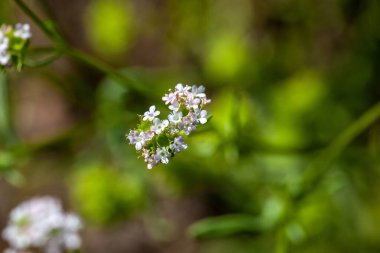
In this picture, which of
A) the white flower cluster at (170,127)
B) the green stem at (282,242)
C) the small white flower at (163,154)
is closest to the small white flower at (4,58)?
the white flower cluster at (170,127)

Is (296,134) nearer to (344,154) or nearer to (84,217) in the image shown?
(344,154)

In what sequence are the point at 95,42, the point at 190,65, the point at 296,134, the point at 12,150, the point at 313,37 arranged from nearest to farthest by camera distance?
the point at 12,150
the point at 296,134
the point at 313,37
the point at 190,65
the point at 95,42

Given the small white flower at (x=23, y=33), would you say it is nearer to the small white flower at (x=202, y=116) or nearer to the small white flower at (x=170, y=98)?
the small white flower at (x=170, y=98)

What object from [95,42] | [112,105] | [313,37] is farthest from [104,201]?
[313,37]

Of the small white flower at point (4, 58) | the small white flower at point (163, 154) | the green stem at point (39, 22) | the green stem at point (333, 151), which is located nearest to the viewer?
the small white flower at point (163, 154)

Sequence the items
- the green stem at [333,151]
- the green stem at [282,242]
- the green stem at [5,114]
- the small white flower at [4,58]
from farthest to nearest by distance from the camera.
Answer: the green stem at [5,114]
the green stem at [333,151]
the green stem at [282,242]
the small white flower at [4,58]

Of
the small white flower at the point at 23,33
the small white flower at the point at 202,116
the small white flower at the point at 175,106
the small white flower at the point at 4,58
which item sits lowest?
the small white flower at the point at 202,116

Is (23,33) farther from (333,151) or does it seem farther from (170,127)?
(333,151)
